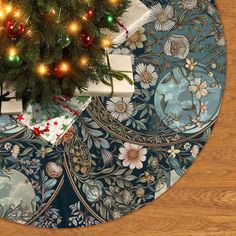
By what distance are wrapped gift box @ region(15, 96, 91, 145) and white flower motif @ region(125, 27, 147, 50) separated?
0.31m

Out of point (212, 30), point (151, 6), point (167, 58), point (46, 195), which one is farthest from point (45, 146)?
point (212, 30)

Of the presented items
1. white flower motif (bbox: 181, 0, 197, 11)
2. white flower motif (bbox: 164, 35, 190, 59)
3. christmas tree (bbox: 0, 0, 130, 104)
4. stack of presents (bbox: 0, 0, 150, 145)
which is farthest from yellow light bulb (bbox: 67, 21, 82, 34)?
white flower motif (bbox: 181, 0, 197, 11)

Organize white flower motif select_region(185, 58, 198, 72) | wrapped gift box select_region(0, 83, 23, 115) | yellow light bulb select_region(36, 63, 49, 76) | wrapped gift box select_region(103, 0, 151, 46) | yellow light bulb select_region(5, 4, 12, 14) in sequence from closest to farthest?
1. yellow light bulb select_region(5, 4, 12, 14)
2. yellow light bulb select_region(36, 63, 49, 76)
3. wrapped gift box select_region(0, 83, 23, 115)
4. wrapped gift box select_region(103, 0, 151, 46)
5. white flower motif select_region(185, 58, 198, 72)

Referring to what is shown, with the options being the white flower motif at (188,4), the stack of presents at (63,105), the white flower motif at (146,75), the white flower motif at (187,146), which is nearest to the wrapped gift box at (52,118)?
the stack of presents at (63,105)

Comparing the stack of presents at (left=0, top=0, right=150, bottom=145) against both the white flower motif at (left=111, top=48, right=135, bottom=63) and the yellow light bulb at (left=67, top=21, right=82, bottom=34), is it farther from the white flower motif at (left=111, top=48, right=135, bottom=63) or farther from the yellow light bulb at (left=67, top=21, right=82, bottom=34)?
the yellow light bulb at (left=67, top=21, right=82, bottom=34)

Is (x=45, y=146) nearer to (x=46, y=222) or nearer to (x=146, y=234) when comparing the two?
(x=46, y=222)

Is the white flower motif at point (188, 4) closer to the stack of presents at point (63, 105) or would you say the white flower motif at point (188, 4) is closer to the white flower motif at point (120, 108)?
the stack of presents at point (63, 105)

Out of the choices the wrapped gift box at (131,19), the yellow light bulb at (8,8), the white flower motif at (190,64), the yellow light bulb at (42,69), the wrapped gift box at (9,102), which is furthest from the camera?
the white flower motif at (190,64)

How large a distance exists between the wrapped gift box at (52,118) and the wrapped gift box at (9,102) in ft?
0.17

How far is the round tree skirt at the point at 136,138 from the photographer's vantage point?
1.49m

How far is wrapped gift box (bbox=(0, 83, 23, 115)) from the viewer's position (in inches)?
57.4

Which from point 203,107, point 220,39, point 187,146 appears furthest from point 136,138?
point 220,39

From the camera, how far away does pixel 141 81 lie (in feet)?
5.40

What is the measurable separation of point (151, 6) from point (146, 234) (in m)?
0.83
